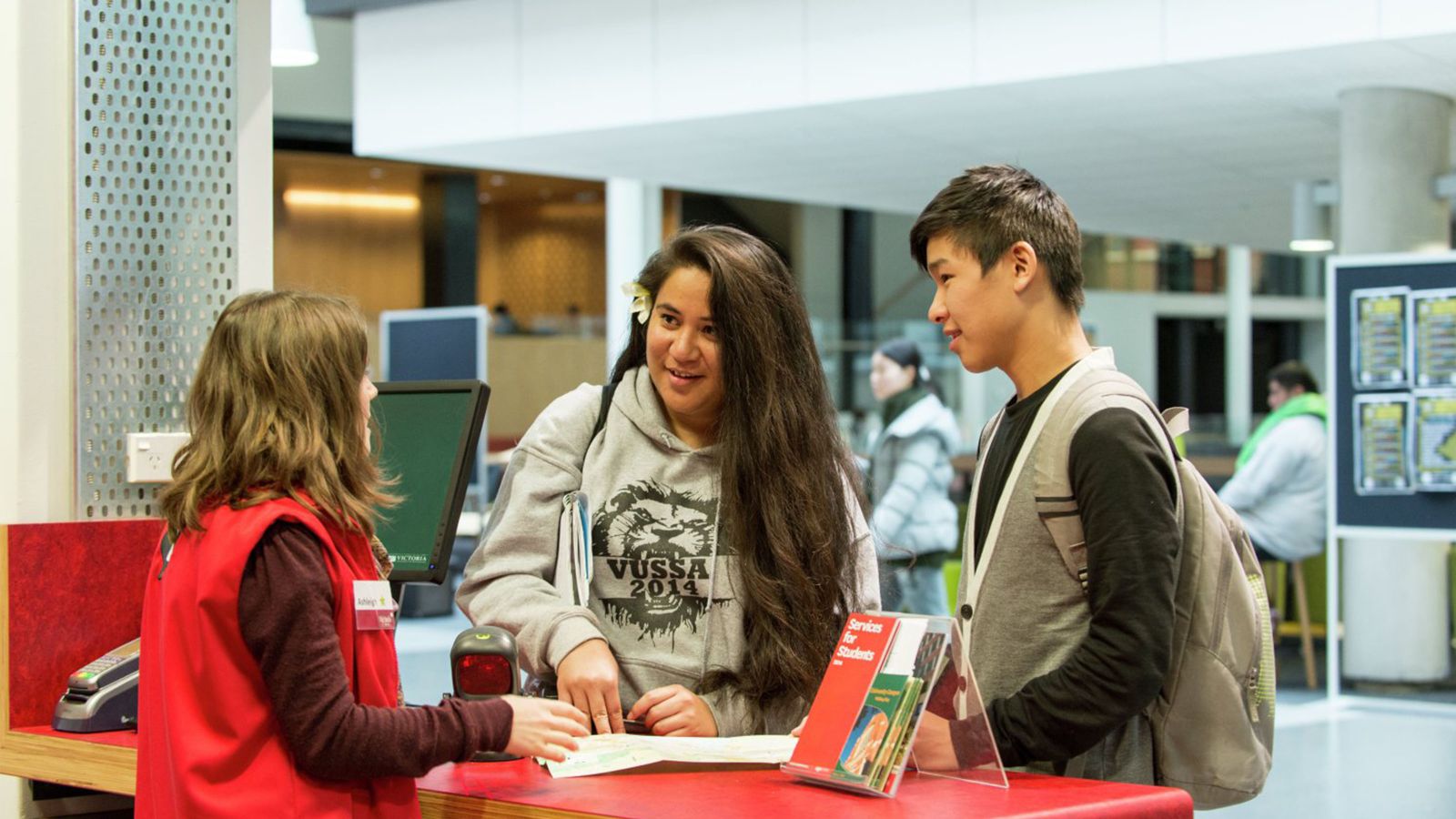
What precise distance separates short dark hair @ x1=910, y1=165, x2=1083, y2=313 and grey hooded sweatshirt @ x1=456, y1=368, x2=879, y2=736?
0.50 meters

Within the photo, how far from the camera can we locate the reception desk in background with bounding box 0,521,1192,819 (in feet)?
5.62

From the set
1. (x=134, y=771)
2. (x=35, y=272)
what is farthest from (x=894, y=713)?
(x=35, y=272)

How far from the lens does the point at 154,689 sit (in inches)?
69.6

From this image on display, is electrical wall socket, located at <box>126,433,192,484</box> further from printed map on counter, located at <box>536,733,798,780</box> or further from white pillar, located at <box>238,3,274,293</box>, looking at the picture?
printed map on counter, located at <box>536,733,798,780</box>

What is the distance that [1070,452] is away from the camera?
1.90m

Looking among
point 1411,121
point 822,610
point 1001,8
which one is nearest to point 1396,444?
point 1411,121

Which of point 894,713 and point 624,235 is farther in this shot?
point 624,235

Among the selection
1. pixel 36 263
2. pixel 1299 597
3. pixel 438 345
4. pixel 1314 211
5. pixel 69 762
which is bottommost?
pixel 1299 597

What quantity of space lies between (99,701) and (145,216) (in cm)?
85

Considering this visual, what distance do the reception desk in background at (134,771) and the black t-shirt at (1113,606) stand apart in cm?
6

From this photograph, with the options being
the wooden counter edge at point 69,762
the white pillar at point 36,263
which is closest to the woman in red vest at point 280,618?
the wooden counter edge at point 69,762

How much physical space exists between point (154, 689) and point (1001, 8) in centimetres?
595

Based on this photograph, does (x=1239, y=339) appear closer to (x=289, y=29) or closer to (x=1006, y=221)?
(x=289, y=29)

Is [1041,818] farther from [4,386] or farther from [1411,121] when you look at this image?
[1411,121]
